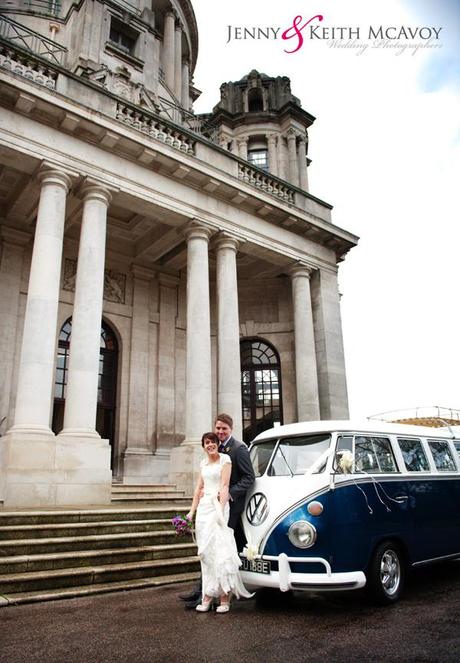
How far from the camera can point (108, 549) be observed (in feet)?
25.2

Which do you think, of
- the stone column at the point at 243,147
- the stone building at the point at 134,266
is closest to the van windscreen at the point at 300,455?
the stone building at the point at 134,266

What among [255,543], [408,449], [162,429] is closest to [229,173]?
[162,429]

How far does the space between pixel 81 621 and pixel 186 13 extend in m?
29.1

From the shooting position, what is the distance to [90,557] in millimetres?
7156

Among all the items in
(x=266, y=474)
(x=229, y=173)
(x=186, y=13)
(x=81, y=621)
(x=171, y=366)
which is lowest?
(x=81, y=621)

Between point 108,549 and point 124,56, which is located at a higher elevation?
point 124,56

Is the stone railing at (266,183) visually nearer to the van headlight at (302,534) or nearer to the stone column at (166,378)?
the stone column at (166,378)

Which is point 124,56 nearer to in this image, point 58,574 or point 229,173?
point 229,173

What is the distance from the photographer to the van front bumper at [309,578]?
198 inches

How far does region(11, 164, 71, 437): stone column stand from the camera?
10186 millimetres

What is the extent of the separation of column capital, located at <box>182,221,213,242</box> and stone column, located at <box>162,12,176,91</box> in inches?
459

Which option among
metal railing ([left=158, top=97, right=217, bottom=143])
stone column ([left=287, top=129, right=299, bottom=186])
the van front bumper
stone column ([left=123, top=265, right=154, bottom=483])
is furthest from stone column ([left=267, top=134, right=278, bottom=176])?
the van front bumper

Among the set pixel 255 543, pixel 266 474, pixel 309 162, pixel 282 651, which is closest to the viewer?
pixel 282 651

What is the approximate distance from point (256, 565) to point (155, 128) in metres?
12.4
